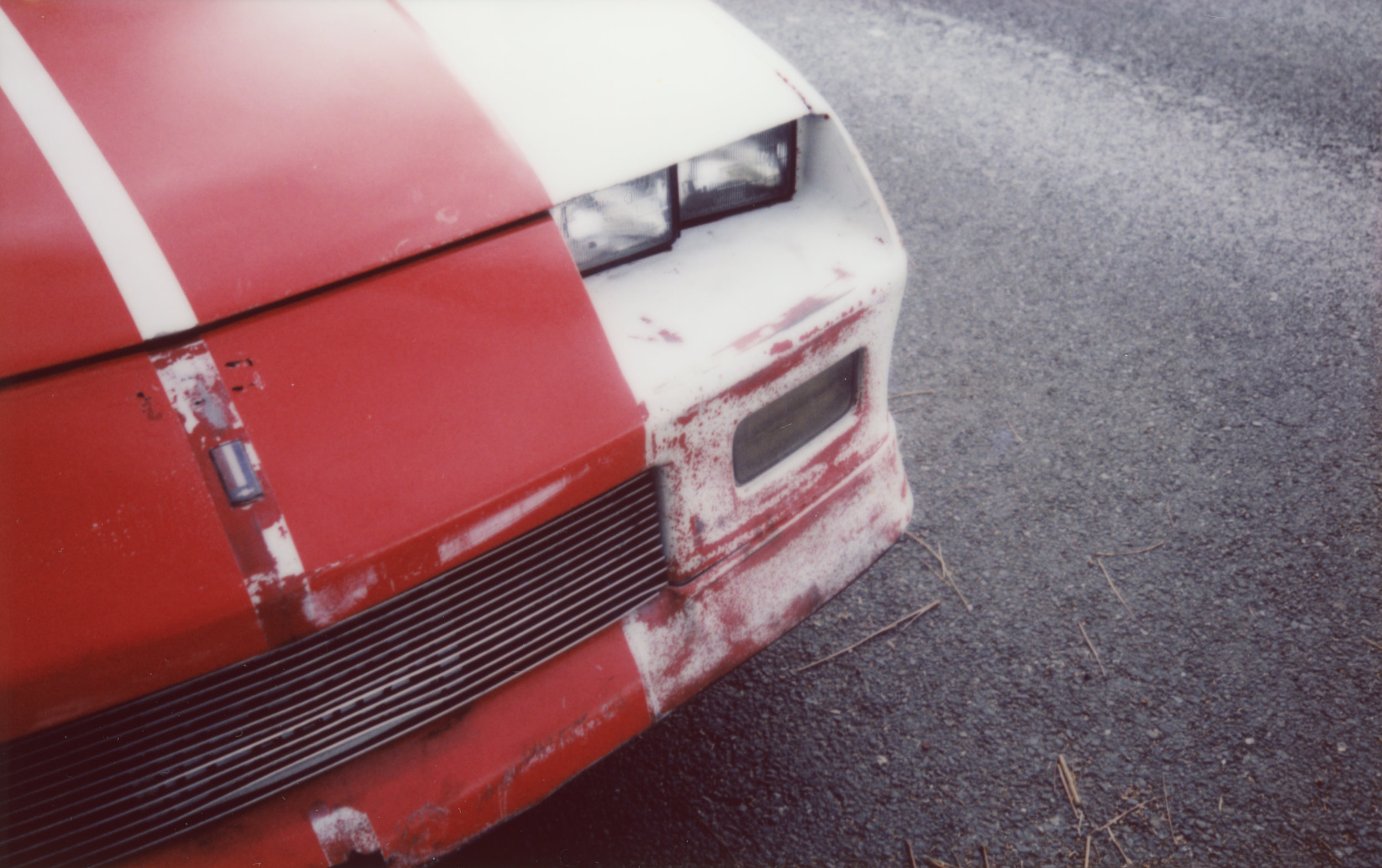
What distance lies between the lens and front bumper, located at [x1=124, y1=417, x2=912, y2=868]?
3.53 ft

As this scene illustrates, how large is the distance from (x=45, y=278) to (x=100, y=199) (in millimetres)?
114

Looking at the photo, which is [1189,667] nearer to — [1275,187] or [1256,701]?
[1256,701]

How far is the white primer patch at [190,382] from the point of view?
98 cm

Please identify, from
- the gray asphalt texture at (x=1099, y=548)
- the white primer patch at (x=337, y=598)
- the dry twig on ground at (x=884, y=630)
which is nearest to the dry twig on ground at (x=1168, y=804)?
the gray asphalt texture at (x=1099, y=548)

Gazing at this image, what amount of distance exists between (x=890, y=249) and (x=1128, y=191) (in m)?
2.18

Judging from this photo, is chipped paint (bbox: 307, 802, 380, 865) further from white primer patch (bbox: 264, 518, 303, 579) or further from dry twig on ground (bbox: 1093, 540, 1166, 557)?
dry twig on ground (bbox: 1093, 540, 1166, 557)

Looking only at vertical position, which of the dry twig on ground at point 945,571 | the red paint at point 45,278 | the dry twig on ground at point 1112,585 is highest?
the red paint at point 45,278

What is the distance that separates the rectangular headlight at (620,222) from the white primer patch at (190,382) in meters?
0.47

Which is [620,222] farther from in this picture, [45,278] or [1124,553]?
[1124,553]

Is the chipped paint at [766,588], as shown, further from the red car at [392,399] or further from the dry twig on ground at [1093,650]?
the dry twig on ground at [1093,650]

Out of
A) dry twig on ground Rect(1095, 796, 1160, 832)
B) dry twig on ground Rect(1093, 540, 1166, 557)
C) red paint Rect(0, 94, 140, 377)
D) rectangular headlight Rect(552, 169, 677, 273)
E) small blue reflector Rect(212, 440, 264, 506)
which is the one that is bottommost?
dry twig on ground Rect(1095, 796, 1160, 832)

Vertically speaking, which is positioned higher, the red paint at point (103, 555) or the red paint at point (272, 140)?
the red paint at point (272, 140)

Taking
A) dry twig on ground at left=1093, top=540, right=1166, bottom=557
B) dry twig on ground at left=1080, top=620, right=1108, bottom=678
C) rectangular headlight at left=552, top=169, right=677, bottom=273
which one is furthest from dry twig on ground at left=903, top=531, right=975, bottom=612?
rectangular headlight at left=552, top=169, right=677, bottom=273

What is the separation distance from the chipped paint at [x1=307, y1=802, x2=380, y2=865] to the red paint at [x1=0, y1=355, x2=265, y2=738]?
25 cm
